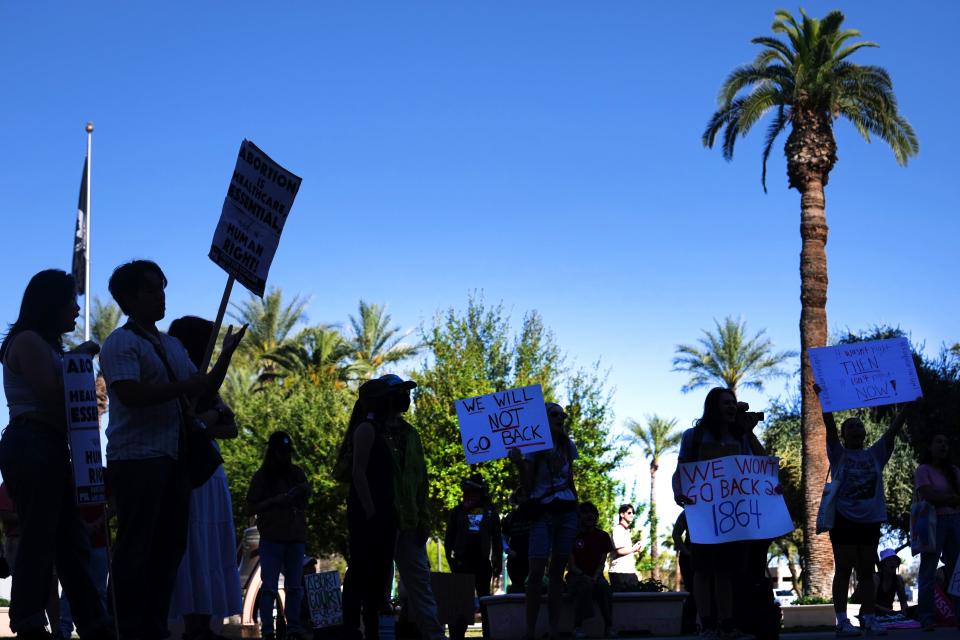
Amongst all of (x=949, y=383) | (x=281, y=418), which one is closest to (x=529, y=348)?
(x=281, y=418)

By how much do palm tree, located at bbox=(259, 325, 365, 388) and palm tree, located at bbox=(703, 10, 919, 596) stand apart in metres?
22.3

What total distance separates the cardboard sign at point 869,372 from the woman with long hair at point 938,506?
1.91 ft

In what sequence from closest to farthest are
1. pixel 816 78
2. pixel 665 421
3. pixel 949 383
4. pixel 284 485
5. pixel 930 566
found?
pixel 284 485 < pixel 930 566 < pixel 816 78 < pixel 949 383 < pixel 665 421

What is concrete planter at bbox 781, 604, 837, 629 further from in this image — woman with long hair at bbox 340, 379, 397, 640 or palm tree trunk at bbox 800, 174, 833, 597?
woman with long hair at bbox 340, 379, 397, 640

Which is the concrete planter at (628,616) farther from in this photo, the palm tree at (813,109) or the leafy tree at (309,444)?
the leafy tree at (309,444)

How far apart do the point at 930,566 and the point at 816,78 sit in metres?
19.3

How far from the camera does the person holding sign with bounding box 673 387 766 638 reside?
855 cm

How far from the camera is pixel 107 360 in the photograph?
227 inches

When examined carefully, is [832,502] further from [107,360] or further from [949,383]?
[949,383]

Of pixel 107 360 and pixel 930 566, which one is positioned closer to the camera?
pixel 107 360

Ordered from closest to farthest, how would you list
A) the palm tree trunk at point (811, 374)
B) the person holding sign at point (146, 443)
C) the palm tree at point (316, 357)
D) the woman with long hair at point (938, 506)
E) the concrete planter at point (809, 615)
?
1. the person holding sign at point (146, 443)
2. the woman with long hair at point (938, 506)
3. the concrete planter at point (809, 615)
4. the palm tree trunk at point (811, 374)
5. the palm tree at point (316, 357)

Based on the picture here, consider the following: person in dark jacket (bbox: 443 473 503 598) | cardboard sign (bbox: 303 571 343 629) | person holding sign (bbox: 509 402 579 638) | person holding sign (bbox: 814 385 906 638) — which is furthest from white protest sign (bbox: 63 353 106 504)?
person in dark jacket (bbox: 443 473 503 598)

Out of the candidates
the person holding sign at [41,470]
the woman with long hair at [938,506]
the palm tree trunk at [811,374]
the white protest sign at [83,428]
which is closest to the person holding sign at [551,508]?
the woman with long hair at [938,506]

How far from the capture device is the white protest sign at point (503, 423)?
11383 millimetres
